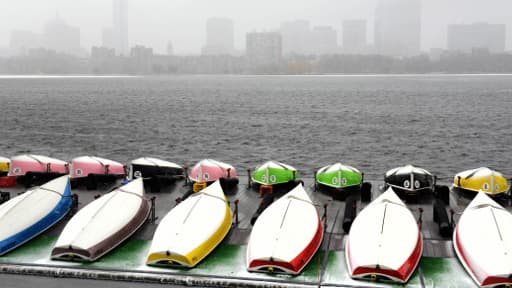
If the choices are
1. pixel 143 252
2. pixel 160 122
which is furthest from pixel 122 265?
pixel 160 122

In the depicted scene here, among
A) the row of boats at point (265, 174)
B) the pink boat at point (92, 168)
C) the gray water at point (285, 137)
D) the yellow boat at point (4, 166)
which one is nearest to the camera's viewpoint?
the row of boats at point (265, 174)

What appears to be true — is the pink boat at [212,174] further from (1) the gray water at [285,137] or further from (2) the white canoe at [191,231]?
(1) the gray water at [285,137]

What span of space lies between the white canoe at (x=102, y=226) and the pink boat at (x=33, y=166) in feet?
29.0

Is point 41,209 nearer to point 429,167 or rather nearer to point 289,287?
point 289,287

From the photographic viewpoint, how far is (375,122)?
8912 centimetres

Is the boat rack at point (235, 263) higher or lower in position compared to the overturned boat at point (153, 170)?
lower

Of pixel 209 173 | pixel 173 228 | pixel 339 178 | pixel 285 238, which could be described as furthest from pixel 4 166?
pixel 285 238

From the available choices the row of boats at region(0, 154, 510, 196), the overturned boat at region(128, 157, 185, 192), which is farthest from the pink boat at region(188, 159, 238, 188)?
the overturned boat at region(128, 157, 185, 192)

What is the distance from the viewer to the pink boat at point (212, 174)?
24.2 metres

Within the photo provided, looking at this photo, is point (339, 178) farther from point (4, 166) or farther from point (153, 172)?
point (4, 166)

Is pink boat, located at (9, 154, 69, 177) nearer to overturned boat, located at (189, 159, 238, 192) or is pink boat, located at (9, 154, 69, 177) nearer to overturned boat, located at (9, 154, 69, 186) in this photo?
overturned boat, located at (9, 154, 69, 186)

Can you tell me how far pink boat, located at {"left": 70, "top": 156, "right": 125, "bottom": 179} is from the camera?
83.6 ft

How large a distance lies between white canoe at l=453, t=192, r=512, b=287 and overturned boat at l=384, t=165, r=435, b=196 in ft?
15.7

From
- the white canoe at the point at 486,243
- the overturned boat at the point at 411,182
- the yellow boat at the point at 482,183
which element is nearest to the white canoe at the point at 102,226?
the white canoe at the point at 486,243
